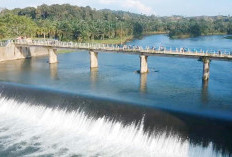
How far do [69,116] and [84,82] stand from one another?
14.8 m

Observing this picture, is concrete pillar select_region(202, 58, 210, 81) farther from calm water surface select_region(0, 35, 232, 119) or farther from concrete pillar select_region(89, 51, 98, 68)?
concrete pillar select_region(89, 51, 98, 68)

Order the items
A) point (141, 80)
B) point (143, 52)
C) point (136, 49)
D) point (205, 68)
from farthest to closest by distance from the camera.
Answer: point (136, 49)
point (143, 52)
point (141, 80)
point (205, 68)

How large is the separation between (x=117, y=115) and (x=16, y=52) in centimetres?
4688

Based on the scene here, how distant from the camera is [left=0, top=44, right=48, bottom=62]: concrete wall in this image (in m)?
69.1

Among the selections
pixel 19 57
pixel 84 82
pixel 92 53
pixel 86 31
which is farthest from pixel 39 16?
pixel 84 82

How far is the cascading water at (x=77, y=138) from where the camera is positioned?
2758cm

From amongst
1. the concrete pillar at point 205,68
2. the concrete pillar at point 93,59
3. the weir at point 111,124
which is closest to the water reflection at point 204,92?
the concrete pillar at point 205,68

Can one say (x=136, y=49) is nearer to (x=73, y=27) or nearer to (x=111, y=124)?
(x=111, y=124)

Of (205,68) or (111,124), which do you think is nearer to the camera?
(111,124)

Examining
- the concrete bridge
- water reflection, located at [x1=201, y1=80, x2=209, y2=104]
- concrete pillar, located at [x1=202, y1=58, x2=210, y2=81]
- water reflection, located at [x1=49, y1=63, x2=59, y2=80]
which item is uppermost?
the concrete bridge

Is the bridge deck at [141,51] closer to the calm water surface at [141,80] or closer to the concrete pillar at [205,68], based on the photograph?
the concrete pillar at [205,68]

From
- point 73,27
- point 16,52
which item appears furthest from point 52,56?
point 73,27

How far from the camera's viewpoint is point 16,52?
72000 millimetres

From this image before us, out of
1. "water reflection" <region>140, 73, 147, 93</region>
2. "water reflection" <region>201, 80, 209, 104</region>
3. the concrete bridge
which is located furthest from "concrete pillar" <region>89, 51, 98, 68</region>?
"water reflection" <region>201, 80, 209, 104</region>
